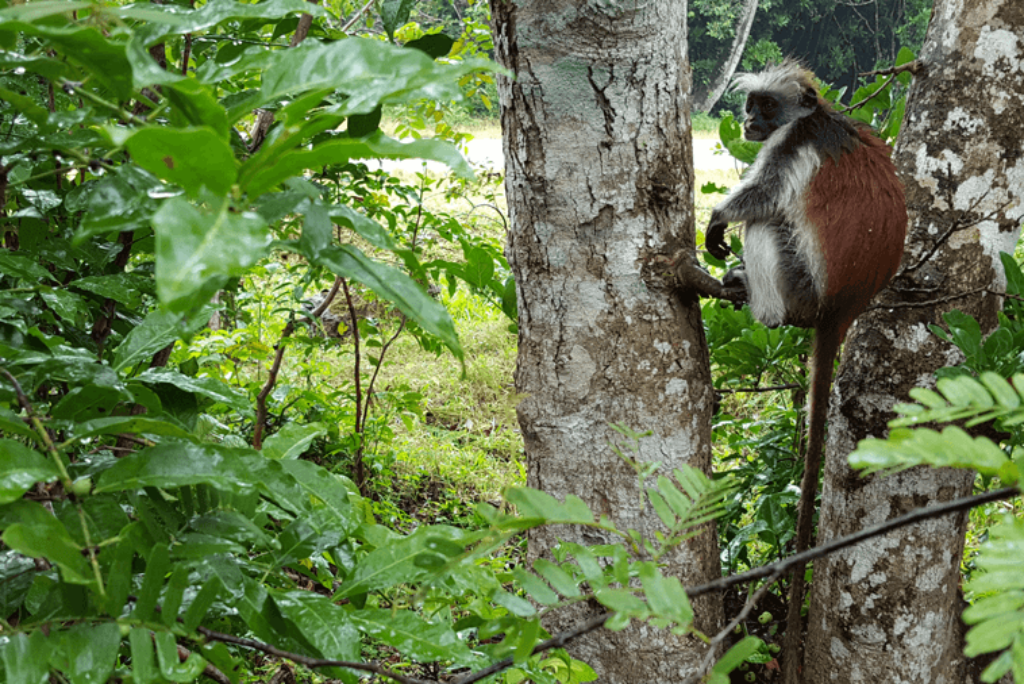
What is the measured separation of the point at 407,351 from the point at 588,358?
156 inches

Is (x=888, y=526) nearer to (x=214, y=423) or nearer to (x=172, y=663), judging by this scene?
(x=172, y=663)

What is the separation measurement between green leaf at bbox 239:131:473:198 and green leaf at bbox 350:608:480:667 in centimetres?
49

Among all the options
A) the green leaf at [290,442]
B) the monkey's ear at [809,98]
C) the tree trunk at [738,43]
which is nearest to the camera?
the green leaf at [290,442]

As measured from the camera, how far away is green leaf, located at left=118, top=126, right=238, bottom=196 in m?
0.42

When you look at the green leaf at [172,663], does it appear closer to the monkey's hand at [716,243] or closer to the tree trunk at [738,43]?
the monkey's hand at [716,243]

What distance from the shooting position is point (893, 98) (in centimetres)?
254

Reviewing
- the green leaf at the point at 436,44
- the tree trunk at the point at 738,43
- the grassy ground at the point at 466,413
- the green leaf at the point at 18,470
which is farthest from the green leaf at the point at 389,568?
the tree trunk at the point at 738,43

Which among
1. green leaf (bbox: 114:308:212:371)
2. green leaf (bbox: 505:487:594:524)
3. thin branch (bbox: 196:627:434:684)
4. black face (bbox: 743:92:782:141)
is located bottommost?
thin branch (bbox: 196:627:434:684)

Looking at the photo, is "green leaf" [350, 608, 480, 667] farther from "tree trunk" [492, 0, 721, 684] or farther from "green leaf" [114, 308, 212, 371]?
"tree trunk" [492, 0, 721, 684]

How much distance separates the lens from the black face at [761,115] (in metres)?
2.58

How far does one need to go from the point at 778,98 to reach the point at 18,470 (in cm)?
256

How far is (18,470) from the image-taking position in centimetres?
60

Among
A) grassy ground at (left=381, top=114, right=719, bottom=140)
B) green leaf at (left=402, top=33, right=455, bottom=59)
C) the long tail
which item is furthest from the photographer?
grassy ground at (left=381, top=114, right=719, bottom=140)

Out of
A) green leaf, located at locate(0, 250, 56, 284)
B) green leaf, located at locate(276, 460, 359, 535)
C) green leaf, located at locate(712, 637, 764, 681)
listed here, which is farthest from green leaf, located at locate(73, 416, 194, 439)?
green leaf, located at locate(712, 637, 764, 681)
